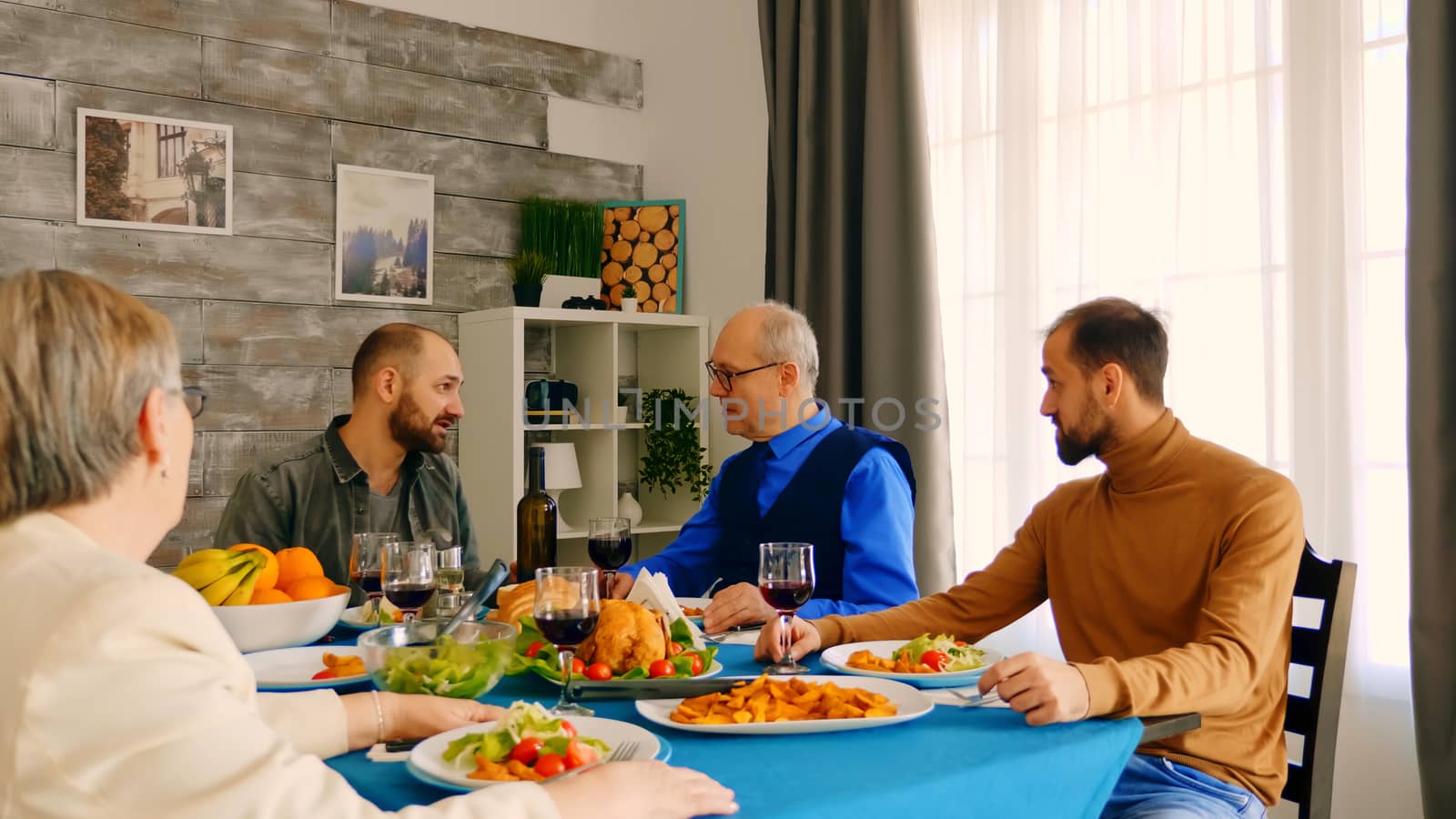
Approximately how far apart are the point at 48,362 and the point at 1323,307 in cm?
267

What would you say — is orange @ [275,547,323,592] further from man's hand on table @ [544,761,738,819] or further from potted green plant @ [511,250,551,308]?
potted green plant @ [511,250,551,308]

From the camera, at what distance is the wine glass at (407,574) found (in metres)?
1.72

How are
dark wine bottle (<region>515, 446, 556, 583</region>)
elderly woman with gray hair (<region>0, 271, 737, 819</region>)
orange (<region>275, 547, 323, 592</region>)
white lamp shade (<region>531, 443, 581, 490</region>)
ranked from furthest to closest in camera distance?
white lamp shade (<region>531, 443, 581, 490</region>)
dark wine bottle (<region>515, 446, 556, 583</region>)
orange (<region>275, 547, 323, 592</region>)
elderly woman with gray hair (<region>0, 271, 737, 819</region>)

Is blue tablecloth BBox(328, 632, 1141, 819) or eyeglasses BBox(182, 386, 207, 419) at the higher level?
eyeglasses BBox(182, 386, 207, 419)

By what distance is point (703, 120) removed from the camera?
4.53 m

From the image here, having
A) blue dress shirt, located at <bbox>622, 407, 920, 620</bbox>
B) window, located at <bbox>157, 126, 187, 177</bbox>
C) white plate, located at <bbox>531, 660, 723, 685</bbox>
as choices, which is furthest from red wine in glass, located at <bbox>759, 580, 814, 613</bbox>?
window, located at <bbox>157, 126, 187, 177</bbox>

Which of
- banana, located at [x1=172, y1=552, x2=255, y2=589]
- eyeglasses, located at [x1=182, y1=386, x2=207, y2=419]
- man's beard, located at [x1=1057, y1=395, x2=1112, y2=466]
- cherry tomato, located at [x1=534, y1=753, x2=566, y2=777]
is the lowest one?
cherry tomato, located at [x1=534, y1=753, x2=566, y2=777]

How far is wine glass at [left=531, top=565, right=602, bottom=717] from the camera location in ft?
4.57

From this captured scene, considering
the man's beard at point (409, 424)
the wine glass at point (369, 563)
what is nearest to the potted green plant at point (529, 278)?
the man's beard at point (409, 424)

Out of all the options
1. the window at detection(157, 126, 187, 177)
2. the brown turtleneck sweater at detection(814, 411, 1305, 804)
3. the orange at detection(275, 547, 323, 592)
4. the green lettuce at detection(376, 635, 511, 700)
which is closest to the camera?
the green lettuce at detection(376, 635, 511, 700)

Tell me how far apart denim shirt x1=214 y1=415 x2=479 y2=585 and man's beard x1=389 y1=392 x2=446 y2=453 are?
0.11 metres

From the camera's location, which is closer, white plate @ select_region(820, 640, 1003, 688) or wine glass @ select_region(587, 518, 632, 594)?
white plate @ select_region(820, 640, 1003, 688)

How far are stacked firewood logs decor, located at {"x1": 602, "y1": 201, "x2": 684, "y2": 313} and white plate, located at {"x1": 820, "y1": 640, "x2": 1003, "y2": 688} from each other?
116 inches

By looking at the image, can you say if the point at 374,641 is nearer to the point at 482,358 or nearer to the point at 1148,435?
the point at 1148,435
